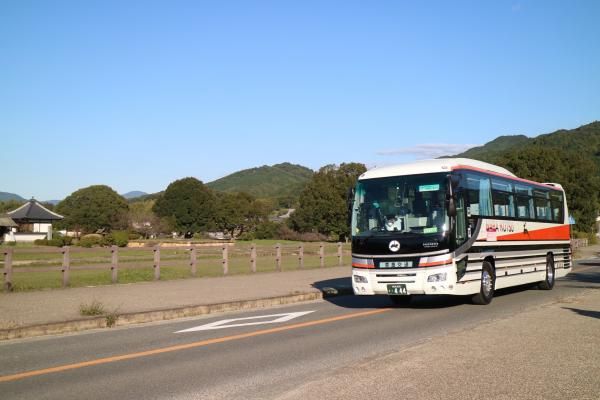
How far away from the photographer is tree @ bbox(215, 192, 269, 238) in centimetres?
11062

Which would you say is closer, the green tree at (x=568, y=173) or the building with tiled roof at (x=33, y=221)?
the green tree at (x=568, y=173)

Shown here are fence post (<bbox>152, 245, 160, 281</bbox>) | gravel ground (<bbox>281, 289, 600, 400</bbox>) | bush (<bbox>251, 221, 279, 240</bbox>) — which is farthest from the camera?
bush (<bbox>251, 221, 279, 240</bbox>)

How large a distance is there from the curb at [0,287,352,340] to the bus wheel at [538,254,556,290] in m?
7.22

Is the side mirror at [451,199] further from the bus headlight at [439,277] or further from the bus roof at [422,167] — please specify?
the bus headlight at [439,277]

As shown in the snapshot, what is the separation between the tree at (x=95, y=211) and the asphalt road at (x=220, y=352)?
9635 cm

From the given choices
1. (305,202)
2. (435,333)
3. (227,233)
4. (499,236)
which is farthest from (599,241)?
(435,333)

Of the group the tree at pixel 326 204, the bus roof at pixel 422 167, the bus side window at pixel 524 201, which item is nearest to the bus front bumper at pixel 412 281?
the bus roof at pixel 422 167

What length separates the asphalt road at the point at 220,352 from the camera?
6.79m

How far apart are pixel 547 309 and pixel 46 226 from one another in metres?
90.0

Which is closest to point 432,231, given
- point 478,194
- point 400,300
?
point 478,194

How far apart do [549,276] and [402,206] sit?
8.04 meters

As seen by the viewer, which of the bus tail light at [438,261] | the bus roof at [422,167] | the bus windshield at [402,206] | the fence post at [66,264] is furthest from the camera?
the fence post at [66,264]

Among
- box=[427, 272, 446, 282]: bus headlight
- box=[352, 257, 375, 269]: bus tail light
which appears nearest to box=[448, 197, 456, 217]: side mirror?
box=[427, 272, 446, 282]: bus headlight

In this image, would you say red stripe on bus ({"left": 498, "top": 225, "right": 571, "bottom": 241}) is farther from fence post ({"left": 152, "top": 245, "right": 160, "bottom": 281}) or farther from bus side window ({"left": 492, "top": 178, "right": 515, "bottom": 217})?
fence post ({"left": 152, "top": 245, "right": 160, "bottom": 281})
